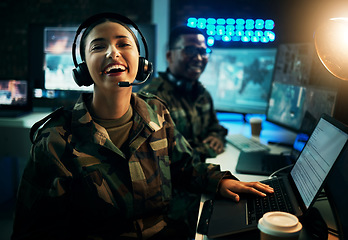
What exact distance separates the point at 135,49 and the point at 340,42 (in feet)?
2.24

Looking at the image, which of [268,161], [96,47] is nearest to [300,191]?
[268,161]

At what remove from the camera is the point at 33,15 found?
3346mm

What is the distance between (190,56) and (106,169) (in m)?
0.96

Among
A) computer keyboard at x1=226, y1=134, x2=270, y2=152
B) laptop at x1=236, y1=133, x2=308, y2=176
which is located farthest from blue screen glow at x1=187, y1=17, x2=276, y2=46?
laptop at x1=236, y1=133, x2=308, y2=176

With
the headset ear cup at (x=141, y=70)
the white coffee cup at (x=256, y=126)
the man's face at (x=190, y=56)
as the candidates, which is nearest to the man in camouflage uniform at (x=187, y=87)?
the man's face at (x=190, y=56)

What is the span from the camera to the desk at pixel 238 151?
38.7 inches

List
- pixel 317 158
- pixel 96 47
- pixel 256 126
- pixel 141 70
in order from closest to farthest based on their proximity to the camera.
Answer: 1. pixel 317 158
2. pixel 96 47
3. pixel 141 70
4. pixel 256 126

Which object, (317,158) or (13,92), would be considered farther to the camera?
(13,92)

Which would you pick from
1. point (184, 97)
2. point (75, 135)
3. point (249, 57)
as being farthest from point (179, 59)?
point (75, 135)

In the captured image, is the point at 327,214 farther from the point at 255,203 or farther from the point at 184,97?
the point at 184,97

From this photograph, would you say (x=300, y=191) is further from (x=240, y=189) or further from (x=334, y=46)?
(x=334, y=46)

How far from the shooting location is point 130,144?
3.26 feet

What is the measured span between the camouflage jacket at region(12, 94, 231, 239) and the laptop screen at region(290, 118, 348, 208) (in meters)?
0.24

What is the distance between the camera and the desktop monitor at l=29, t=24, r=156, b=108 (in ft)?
6.84
